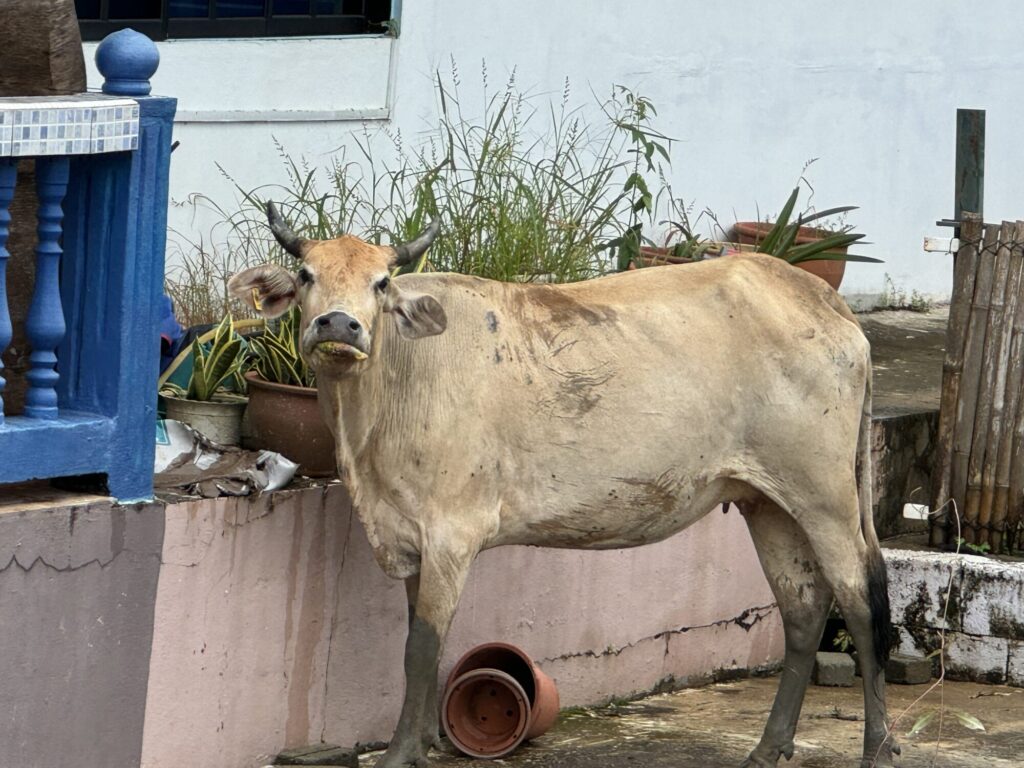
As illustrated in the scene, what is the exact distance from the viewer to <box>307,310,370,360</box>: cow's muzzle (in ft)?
17.1

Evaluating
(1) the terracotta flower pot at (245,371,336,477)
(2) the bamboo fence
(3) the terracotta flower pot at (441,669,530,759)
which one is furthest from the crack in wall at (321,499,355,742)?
(2) the bamboo fence

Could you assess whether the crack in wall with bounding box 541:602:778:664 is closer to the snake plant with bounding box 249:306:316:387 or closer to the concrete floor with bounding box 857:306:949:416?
the concrete floor with bounding box 857:306:949:416

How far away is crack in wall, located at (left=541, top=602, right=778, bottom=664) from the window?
3.78 meters

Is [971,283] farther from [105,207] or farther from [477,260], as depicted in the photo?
[105,207]

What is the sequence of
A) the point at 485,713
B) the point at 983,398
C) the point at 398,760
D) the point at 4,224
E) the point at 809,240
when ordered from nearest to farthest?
the point at 4,224, the point at 398,760, the point at 485,713, the point at 983,398, the point at 809,240

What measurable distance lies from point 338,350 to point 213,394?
60.1 inches

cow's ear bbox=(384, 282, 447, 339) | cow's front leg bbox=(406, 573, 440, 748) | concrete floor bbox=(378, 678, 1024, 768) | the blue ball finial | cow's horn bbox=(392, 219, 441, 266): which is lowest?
concrete floor bbox=(378, 678, 1024, 768)

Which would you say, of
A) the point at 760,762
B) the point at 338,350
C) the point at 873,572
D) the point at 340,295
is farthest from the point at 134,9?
the point at 760,762

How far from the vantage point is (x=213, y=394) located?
666 centimetres

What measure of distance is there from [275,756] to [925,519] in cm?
360

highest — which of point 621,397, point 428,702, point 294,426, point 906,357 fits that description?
point 906,357

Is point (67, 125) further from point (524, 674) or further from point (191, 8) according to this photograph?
point (191, 8)

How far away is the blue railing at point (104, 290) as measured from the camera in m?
5.37

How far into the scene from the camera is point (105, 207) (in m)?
5.55
